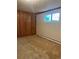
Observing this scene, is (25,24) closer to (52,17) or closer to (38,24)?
(38,24)

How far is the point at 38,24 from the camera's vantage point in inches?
283

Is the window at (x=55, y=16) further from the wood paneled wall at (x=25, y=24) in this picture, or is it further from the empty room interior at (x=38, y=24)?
the wood paneled wall at (x=25, y=24)

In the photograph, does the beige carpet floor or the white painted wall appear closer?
the beige carpet floor

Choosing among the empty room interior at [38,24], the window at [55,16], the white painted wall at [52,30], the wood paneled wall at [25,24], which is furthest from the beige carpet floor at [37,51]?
the wood paneled wall at [25,24]

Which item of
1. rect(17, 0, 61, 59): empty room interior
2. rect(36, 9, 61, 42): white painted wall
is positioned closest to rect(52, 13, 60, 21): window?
rect(17, 0, 61, 59): empty room interior

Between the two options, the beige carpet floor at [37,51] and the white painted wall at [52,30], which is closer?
the beige carpet floor at [37,51]

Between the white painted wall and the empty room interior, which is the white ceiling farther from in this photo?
the white painted wall

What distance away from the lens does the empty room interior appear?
14.7 feet

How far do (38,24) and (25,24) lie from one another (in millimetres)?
1041

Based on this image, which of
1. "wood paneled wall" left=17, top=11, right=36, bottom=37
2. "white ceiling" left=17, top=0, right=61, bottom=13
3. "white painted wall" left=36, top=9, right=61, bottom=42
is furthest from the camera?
"wood paneled wall" left=17, top=11, right=36, bottom=37

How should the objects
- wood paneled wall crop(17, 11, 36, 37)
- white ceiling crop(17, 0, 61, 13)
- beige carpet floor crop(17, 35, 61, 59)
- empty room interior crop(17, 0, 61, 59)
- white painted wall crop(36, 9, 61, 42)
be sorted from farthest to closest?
wood paneled wall crop(17, 11, 36, 37) < white painted wall crop(36, 9, 61, 42) < empty room interior crop(17, 0, 61, 59) < white ceiling crop(17, 0, 61, 13) < beige carpet floor crop(17, 35, 61, 59)

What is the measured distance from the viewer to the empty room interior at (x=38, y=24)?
14.7 ft
